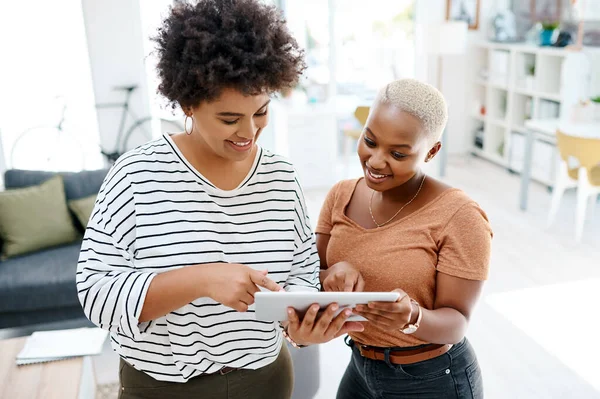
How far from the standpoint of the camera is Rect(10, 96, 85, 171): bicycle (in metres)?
4.98

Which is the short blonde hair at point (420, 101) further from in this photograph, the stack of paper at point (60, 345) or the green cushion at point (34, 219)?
the green cushion at point (34, 219)

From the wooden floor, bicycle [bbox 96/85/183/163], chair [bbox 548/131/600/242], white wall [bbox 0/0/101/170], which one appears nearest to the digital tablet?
the wooden floor

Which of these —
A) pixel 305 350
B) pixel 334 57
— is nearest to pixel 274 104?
pixel 334 57

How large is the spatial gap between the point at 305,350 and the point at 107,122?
141 inches

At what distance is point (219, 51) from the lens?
99cm

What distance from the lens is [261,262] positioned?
1092mm

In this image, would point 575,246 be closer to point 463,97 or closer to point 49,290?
point 463,97

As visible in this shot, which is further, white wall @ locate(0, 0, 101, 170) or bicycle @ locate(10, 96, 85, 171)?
bicycle @ locate(10, 96, 85, 171)

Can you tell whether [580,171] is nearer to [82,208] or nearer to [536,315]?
[536,315]

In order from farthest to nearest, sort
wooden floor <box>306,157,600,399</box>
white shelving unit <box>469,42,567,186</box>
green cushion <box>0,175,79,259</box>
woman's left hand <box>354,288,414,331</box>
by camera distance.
→ white shelving unit <box>469,42,567,186</box>, green cushion <box>0,175,79,259</box>, wooden floor <box>306,157,600,399</box>, woman's left hand <box>354,288,414,331</box>

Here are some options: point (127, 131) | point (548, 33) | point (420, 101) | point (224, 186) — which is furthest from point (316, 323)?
point (548, 33)

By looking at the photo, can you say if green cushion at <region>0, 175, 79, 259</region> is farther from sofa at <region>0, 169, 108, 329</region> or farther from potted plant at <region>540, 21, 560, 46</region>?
potted plant at <region>540, 21, 560, 46</region>

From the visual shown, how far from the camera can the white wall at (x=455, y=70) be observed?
20.3ft

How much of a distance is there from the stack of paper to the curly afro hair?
1600mm
